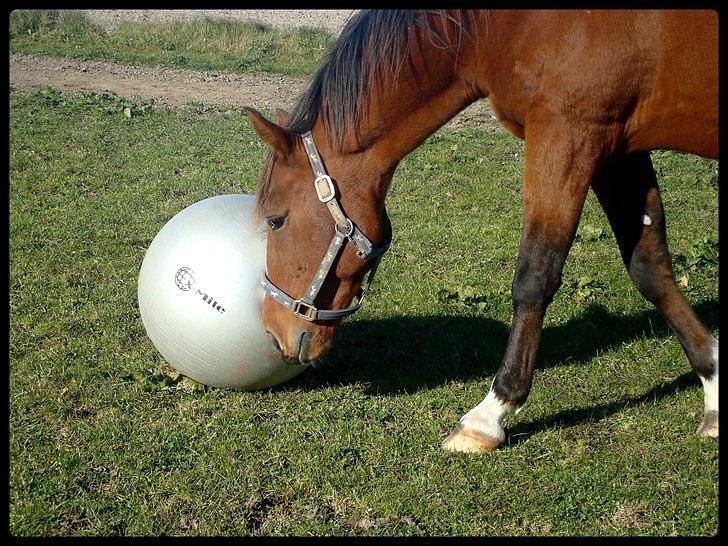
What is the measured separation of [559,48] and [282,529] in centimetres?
215

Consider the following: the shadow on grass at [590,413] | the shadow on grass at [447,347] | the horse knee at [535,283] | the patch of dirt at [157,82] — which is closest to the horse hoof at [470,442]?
the shadow on grass at [590,413]

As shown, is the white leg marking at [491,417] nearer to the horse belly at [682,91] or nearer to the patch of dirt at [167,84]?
the horse belly at [682,91]

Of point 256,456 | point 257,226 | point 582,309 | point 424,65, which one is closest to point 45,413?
point 256,456

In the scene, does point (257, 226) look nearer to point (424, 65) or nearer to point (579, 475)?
point (424, 65)

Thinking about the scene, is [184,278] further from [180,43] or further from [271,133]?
[180,43]

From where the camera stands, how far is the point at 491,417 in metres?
3.52

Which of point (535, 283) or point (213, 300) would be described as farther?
point (213, 300)

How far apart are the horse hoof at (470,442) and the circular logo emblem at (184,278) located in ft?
4.55

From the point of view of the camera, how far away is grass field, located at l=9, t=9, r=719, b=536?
10.3 feet

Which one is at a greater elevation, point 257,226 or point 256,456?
point 257,226

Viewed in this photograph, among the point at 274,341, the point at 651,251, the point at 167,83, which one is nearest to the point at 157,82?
the point at 167,83

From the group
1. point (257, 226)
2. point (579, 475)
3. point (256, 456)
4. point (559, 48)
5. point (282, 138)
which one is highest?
point (559, 48)

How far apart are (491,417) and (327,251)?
104 cm

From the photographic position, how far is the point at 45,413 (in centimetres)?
377
